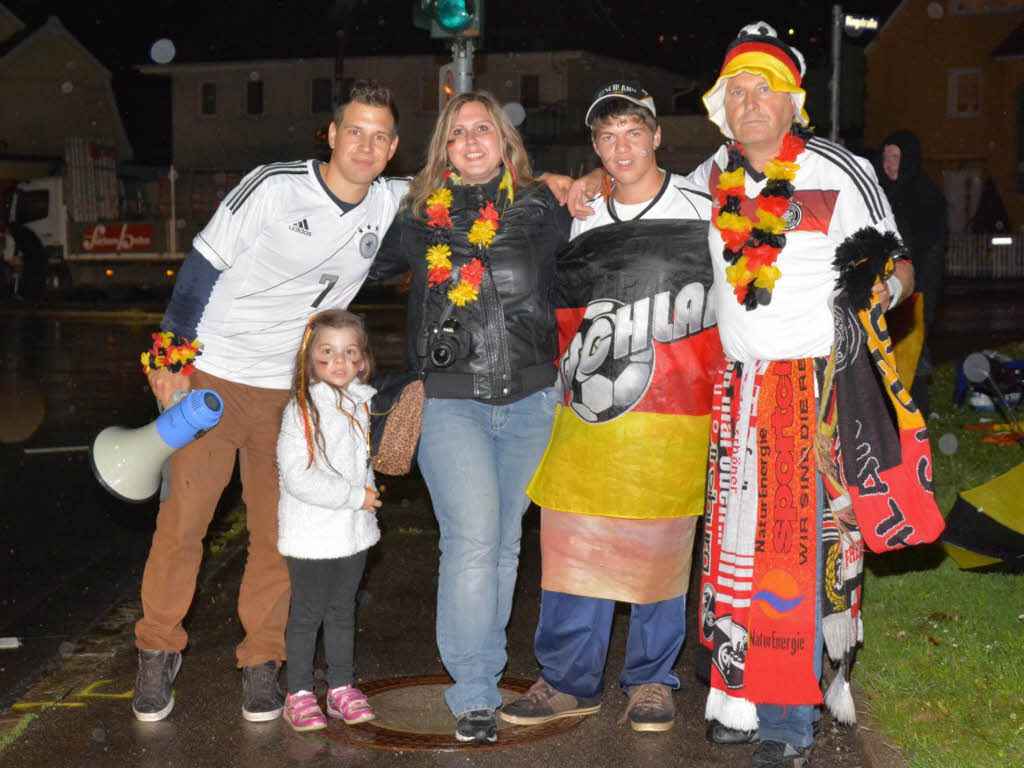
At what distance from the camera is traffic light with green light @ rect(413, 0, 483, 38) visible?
27.6ft

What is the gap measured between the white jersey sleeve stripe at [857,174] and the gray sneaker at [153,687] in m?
3.25

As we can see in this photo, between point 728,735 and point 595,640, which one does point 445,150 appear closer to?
point 595,640

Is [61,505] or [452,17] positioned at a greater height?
[452,17]

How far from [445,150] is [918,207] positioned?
17.7ft

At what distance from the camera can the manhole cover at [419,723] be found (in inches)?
189

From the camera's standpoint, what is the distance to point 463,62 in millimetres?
8500

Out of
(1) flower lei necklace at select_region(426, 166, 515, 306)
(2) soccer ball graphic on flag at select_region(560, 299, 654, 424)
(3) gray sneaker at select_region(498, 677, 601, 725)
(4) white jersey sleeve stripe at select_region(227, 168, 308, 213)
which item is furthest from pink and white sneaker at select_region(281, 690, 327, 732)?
(4) white jersey sleeve stripe at select_region(227, 168, 308, 213)

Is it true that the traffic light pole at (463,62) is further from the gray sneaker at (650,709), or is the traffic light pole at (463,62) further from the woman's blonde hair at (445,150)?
the gray sneaker at (650,709)

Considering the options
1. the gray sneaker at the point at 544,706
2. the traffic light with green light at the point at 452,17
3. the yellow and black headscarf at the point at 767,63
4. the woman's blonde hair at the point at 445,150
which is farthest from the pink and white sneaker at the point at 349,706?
the traffic light with green light at the point at 452,17

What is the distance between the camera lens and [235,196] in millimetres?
4934

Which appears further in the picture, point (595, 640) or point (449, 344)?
point (595, 640)

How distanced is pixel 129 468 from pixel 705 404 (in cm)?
229


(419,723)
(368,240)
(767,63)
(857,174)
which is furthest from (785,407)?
(419,723)

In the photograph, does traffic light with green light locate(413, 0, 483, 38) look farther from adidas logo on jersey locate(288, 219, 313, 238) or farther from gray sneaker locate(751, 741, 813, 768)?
gray sneaker locate(751, 741, 813, 768)
